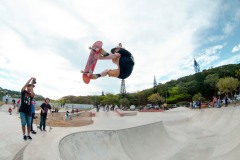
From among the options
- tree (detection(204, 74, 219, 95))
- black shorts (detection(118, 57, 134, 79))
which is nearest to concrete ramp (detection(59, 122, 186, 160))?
black shorts (detection(118, 57, 134, 79))

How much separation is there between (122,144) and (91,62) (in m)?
5.15

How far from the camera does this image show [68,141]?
7680 mm

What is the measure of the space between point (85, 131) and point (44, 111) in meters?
2.05

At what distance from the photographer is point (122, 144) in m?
10.6

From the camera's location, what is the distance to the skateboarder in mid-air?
7094 mm

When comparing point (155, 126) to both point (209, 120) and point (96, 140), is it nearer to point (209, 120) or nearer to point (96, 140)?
point (96, 140)

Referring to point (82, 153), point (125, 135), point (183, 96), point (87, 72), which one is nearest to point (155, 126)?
point (125, 135)

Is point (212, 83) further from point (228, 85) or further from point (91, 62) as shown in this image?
point (91, 62)

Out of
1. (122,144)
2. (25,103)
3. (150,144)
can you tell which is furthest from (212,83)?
(25,103)

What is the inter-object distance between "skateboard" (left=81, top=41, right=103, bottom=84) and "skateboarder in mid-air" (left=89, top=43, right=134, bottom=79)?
0.15m

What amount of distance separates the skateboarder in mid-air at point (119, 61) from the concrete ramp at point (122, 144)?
2770 mm

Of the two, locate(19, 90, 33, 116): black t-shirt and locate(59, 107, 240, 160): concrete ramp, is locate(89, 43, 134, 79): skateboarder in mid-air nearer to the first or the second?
locate(19, 90, 33, 116): black t-shirt

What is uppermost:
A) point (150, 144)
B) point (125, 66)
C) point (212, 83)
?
point (212, 83)

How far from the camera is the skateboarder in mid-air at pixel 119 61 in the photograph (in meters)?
7.09
